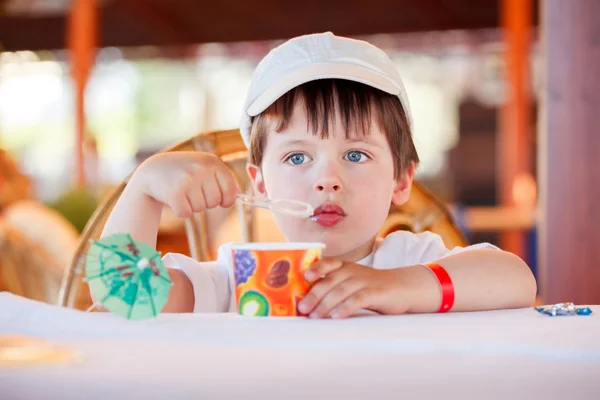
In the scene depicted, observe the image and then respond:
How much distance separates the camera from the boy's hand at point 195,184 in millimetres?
915

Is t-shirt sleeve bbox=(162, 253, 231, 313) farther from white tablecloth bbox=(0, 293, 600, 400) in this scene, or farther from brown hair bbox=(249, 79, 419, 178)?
white tablecloth bbox=(0, 293, 600, 400)

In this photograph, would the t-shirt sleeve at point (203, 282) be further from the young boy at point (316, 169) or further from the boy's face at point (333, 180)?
the boy's face at point (333, 180)

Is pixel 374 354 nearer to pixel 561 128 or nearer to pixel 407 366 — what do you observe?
pixel 407 366

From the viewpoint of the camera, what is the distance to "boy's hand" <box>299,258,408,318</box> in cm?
72

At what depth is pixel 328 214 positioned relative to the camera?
1039 mm

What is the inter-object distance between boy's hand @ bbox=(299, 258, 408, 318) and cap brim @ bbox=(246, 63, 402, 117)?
348mm

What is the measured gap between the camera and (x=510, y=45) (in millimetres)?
7535

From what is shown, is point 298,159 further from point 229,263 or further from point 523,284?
point 523,284

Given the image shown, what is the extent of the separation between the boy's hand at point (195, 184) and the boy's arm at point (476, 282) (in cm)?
24

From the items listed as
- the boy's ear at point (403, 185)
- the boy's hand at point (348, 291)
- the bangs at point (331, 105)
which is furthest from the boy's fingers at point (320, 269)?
the boy's ear at point (403, 185)

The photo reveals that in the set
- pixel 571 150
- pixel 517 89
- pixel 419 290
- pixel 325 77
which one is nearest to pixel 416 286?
pixel 419 290

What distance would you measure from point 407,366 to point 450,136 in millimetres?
11613

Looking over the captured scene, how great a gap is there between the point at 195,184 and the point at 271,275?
10.0 inches

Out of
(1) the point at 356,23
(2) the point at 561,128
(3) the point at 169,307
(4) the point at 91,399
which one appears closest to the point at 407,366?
(4) the point at 91,399
